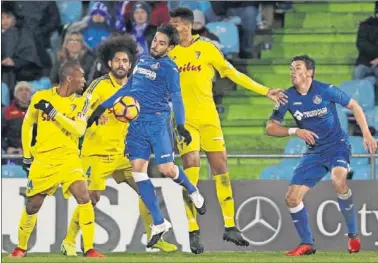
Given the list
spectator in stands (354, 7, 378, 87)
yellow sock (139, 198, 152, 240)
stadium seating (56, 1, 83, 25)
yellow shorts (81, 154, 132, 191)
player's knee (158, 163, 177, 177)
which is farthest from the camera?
stadium seating (56, 1, 83, 25)

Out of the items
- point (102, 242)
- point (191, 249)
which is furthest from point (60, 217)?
point (191, 249)

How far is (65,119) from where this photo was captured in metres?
15.3

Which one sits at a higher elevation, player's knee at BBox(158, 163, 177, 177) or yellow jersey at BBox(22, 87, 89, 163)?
yellow jersey at BBox(22, 87, 89, 163)

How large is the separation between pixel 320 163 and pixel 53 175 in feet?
8.49

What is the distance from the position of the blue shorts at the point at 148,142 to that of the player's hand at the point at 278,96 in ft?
3.62

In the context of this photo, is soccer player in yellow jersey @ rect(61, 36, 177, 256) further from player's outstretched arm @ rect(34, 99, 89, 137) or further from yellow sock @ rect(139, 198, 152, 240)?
player's outstretched arm @ rect(34, 99, 89, 137)

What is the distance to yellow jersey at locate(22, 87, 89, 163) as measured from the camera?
15461mm

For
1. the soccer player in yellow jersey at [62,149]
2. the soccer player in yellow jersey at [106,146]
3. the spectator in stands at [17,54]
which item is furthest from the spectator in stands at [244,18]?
the soccer player in yellow jersey at [62,149]

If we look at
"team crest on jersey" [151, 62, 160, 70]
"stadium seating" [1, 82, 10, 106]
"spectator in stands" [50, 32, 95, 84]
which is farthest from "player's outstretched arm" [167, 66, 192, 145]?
"stadium seating" [1, 82, 10, 106]

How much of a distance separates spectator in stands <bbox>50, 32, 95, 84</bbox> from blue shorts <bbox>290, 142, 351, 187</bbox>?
4.60 m

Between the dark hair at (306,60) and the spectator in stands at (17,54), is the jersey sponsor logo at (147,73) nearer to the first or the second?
the dark hair at (306,60)

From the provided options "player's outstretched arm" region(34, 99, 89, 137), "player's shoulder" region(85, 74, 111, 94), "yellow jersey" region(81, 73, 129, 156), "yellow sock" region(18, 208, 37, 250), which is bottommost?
"yellow sock" region(18, 208, 37, 250)

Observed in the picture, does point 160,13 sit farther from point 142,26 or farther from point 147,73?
point 147,73

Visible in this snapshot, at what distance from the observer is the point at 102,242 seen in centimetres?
1770
